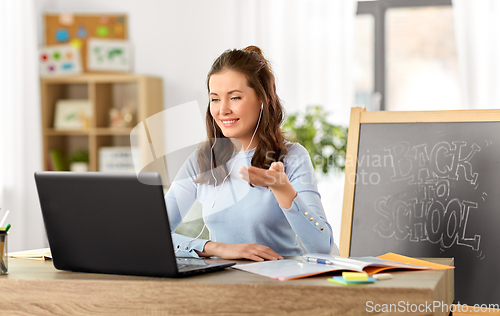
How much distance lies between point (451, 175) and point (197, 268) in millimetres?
1034

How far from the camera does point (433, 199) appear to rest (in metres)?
1.73

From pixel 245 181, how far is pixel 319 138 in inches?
77.3

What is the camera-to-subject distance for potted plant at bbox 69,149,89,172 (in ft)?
12.2

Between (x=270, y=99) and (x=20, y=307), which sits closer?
(x=20, y=307)

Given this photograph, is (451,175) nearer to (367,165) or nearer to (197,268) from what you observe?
(367,165)

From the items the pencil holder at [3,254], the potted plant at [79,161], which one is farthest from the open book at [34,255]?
the potted plant at [79,161]

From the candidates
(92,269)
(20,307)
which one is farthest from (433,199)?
(20,307)

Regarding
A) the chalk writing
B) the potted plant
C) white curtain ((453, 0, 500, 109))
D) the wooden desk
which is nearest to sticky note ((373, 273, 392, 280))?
the wooden desk

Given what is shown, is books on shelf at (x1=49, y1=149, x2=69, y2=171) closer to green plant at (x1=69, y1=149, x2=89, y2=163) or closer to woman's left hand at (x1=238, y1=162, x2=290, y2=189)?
green plant at (x1=69, y1=149, x2=89, y2=163)

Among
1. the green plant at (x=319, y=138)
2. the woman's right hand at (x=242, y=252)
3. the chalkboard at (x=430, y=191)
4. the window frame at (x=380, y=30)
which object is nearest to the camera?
the woman's right hand at (x=242, y=252)

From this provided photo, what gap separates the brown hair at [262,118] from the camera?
134cm

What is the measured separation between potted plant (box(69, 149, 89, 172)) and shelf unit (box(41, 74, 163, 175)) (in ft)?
0.22

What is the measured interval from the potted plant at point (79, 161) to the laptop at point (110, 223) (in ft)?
9.03

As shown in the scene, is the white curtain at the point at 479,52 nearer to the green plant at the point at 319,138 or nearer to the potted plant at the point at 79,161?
the green plant at the point at 319,138
